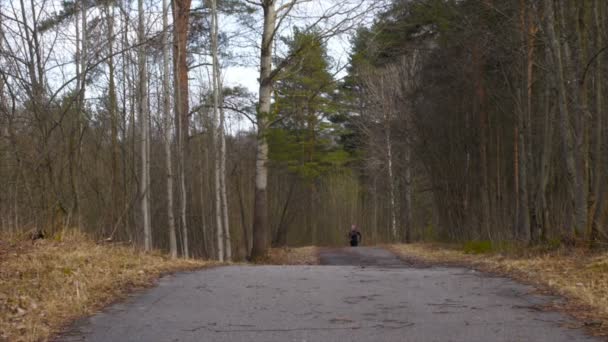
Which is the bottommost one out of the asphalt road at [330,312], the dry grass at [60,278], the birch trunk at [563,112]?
the asphalt road at [330,312]

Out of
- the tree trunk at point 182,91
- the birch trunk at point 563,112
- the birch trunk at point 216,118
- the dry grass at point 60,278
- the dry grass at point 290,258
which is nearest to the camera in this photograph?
the dry grass at point 60,278

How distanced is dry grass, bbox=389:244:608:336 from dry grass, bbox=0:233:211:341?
16.3 ft

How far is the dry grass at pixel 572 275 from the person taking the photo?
7.11 m

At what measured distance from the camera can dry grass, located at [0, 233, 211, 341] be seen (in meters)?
6.80

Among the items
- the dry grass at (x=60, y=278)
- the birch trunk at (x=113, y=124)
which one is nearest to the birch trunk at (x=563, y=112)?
the dry grass at (x=60, y=278)

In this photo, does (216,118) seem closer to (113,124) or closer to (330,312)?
(113,124)

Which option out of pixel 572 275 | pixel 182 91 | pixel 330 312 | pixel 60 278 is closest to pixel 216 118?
pixel 182 91

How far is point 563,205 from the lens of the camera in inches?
864

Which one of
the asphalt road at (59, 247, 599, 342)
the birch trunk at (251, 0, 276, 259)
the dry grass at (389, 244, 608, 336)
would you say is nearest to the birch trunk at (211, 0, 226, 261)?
the birch trunk at (251, 0, 276, 259)

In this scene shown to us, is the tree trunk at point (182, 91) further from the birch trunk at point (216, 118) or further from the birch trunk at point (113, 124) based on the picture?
the birch trunk at point (113, 124)

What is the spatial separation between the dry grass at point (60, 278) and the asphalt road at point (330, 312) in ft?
1.07

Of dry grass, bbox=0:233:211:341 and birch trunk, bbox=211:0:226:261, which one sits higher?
birch trunk, bbox=211:0:226:261

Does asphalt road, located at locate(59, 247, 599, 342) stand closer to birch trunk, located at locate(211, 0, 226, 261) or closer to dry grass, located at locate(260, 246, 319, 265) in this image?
dry grass, located at locate(260, 246, 319, 265)

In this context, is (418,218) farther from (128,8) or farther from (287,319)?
(287,319)
